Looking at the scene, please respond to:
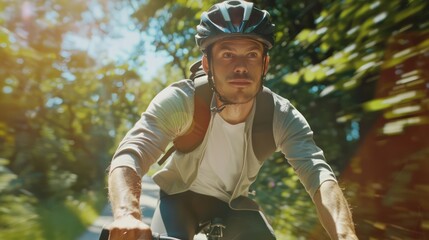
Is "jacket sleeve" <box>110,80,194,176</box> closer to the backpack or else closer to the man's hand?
the backpack

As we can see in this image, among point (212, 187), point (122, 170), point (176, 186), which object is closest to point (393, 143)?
point (212, 187)

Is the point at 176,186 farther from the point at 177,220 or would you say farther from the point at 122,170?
the point at 122,170

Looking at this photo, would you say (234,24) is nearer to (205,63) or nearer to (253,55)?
(253,55)

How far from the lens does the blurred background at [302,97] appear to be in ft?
8.36

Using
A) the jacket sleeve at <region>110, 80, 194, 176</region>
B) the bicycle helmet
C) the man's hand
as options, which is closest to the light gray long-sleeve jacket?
the jacket sleeve at <region>110, 80, 194, 176</region>

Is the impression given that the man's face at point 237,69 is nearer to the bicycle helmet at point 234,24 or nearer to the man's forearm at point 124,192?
the bicycle helmet at point 234,24

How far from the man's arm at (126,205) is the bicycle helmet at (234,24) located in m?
1.19

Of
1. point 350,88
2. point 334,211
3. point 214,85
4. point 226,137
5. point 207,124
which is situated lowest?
point 334,211

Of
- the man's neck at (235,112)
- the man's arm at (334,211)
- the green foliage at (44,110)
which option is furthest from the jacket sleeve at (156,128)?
the green foliage at (44,110)

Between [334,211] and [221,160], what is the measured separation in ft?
3.17

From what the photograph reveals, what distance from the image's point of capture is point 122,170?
2273 mm

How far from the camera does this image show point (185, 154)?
2951 mm

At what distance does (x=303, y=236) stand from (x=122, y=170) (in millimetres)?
Answer: 4900

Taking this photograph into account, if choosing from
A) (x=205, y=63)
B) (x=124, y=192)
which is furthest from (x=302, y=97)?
(x=124, y=192)
